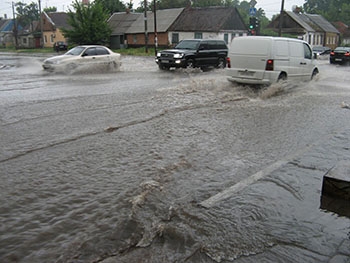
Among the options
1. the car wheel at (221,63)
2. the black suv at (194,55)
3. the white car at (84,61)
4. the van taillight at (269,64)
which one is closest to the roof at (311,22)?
the car wheel at (221,63)

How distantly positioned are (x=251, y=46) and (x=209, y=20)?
4134cm

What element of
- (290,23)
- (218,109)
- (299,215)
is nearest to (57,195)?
(299,215)

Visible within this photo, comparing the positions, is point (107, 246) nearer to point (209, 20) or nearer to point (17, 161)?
point (17, 161)

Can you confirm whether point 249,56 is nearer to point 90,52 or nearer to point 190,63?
point 190,63

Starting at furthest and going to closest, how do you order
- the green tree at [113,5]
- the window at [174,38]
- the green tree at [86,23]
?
the green tree at [113,5] → the window at [174,38] → the green tree at [86,23]

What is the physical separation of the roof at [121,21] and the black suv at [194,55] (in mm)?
38101

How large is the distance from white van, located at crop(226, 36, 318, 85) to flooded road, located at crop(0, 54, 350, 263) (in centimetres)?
263

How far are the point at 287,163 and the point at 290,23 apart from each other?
207ft

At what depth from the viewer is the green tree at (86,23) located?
4469 centimetres

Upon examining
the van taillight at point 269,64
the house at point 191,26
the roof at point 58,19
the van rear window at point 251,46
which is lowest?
the van taillight at point 269,64

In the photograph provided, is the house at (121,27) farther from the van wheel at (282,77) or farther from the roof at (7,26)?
the roof at (7,26)

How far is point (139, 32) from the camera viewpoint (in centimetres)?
5456

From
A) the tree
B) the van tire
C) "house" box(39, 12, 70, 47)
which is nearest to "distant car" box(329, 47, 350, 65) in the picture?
the van tire

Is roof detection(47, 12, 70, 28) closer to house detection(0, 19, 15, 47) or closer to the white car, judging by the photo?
house detection(0, 19, 15, 47)
